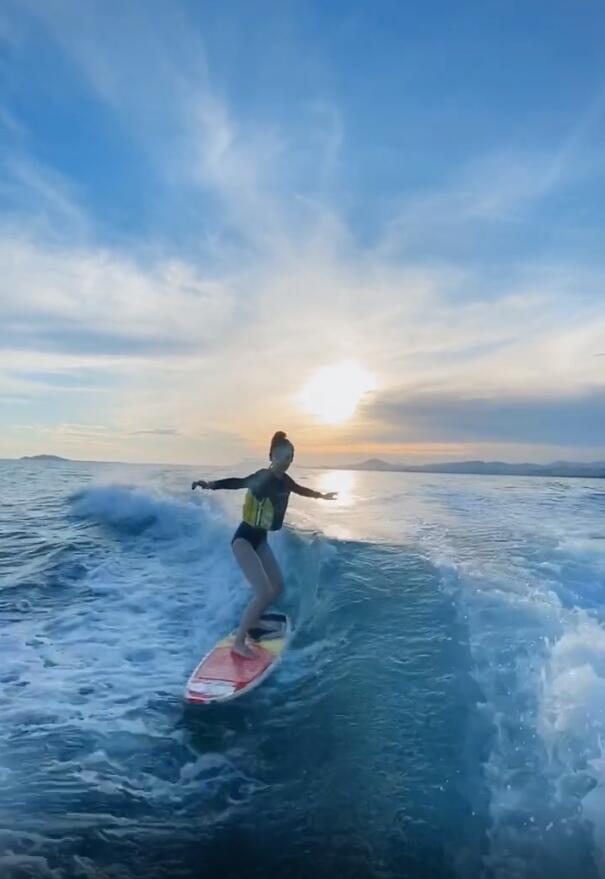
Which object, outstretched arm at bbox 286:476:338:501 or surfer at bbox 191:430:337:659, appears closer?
surfer at bbox 191:430:337:659

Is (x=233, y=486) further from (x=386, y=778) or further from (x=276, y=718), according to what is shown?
(x=386, y=778)

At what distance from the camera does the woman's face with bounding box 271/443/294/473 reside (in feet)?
27.6

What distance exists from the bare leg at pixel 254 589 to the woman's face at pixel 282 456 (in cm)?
110

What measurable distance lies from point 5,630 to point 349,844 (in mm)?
7130

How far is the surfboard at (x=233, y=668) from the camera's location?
7066mm

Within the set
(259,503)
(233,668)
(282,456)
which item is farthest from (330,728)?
(282,456)

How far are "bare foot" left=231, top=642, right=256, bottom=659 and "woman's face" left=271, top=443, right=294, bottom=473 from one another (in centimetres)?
236

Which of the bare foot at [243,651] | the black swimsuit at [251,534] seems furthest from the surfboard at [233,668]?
the black swimsuit at [251,534]

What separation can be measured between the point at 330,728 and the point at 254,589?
2.22m

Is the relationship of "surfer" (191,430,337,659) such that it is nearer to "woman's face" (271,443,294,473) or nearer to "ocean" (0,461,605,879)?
"woman's face" (271,443,294,473)

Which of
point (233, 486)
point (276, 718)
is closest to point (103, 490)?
point (233, 486)

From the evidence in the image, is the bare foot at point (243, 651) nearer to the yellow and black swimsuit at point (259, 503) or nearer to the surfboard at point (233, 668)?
the surfboard at point (233, 668)

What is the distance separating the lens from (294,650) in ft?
28.3

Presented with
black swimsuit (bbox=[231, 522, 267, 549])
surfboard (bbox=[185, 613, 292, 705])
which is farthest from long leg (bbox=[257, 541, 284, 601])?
surfboard (bbox=[185, 613, 292, 705])
